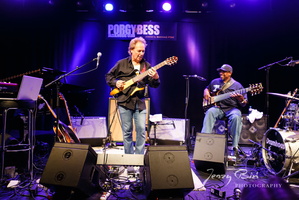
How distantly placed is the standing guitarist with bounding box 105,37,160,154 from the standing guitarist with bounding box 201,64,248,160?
67.4 inches

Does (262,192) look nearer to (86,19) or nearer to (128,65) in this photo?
(128,65)

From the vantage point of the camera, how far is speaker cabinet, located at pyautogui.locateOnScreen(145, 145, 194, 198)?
2.45 meters

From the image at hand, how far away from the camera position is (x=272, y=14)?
6.97m

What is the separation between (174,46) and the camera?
7.23 m

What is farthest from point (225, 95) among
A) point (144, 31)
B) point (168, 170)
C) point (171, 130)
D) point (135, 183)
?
point (144, 31)

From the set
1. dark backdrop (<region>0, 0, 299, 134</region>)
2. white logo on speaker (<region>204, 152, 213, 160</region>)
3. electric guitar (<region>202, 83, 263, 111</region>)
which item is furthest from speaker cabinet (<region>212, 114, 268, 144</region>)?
white logo on speaker (<region>204, 152, 213, 160</region>)

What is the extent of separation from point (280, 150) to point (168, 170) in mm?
2201

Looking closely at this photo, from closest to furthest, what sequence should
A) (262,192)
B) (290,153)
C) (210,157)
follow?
(262,192), (290,153), (210,157)

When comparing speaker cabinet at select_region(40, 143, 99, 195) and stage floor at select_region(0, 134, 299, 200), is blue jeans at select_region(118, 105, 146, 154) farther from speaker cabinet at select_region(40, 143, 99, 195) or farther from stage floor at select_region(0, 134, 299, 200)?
speaker cabinet at select_region(40, 143, 99, 195)

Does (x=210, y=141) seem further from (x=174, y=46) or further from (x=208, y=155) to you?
(x=174, y=46)

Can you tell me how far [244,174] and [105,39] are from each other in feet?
17.2

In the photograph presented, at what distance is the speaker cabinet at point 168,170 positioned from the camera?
245 centimetres

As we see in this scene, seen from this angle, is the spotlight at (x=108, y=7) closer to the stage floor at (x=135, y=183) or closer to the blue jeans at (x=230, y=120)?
the blue jeans at (x=230, y=120)

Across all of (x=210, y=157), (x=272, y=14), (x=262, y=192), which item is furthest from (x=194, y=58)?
(x=262, y=192)
